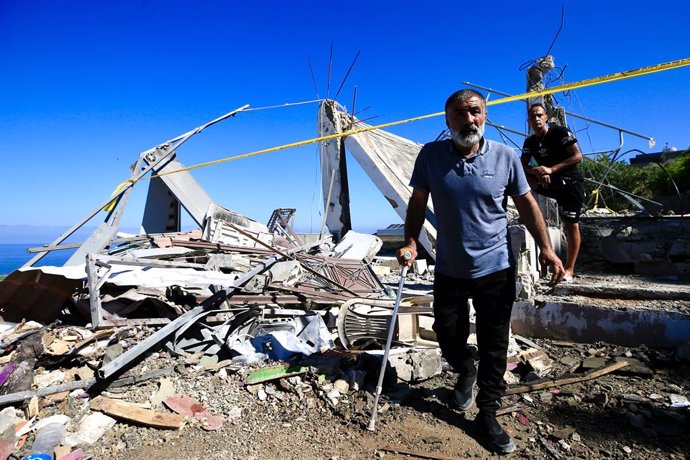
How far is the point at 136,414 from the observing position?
2.84 metres

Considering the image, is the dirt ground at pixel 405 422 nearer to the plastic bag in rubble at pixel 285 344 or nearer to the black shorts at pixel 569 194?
the plastic bag in rubble at pixel 285 344

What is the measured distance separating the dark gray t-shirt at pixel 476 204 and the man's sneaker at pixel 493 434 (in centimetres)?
84

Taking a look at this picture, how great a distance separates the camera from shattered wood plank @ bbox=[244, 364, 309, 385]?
326 centimetres

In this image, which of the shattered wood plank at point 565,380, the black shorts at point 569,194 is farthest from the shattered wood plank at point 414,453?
the black shorts at point 569,194

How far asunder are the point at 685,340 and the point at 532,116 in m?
2.35

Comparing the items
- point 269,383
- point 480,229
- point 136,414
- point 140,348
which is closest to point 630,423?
point 480,229

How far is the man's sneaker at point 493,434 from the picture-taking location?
231cm

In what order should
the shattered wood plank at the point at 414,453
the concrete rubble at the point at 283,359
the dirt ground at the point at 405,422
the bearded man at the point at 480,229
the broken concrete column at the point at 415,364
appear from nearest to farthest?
the shattered wood plank at the point at 414,453
the dirt ground at the point at 405,422
the bearded man at the point at 480,229
the concrete rubble at the point at 283,359
the broken concrete column at the point at 415,364

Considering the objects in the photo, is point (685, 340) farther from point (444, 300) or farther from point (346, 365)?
point (346, 365)

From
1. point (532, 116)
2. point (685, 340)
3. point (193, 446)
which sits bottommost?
point (193, 446)

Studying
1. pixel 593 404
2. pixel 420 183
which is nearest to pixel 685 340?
pixel 593 404

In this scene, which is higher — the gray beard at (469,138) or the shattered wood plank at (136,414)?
the gray beard at (469,138)

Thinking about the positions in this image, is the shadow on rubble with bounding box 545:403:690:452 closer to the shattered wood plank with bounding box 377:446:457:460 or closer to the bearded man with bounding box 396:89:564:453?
the bearded man with bounding box 396:89:564:453

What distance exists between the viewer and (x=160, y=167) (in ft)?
35.4
